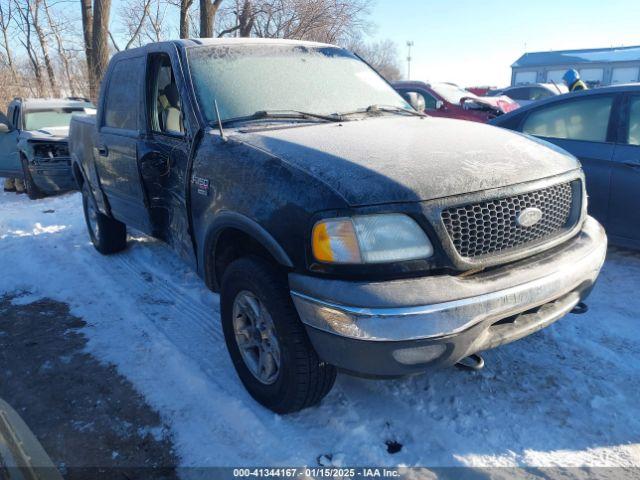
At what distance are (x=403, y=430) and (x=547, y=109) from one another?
387cm

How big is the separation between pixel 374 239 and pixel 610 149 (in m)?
3.32

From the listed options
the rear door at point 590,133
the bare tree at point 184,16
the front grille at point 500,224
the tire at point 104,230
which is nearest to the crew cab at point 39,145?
the tire at point 104,230

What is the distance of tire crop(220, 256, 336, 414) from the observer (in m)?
2.34

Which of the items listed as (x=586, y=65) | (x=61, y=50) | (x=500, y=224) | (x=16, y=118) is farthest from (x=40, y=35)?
(x=586, y=65)

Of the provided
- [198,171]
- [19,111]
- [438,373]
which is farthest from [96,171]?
[19,111]

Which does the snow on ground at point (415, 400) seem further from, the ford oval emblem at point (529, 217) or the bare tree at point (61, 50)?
the bare tree at point (61, 50)

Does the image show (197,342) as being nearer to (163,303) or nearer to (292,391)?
(163,303)

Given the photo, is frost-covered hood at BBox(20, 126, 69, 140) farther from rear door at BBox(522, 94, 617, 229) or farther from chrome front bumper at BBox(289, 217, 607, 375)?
chrome front bumper at BBox(289, 217, 607, 375)

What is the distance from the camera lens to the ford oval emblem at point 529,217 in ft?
7.65

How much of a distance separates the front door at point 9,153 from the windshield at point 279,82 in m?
7.93

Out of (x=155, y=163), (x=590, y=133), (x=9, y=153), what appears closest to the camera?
(x=155, y=163)

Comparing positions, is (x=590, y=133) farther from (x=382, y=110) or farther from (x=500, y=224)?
(x=500, y=224)

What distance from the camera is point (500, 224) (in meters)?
2.29

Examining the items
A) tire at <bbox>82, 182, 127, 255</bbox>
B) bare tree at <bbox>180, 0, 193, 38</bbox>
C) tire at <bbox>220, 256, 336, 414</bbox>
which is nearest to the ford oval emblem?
tire at <bbox>220, 256, 336, 414</bbox>
